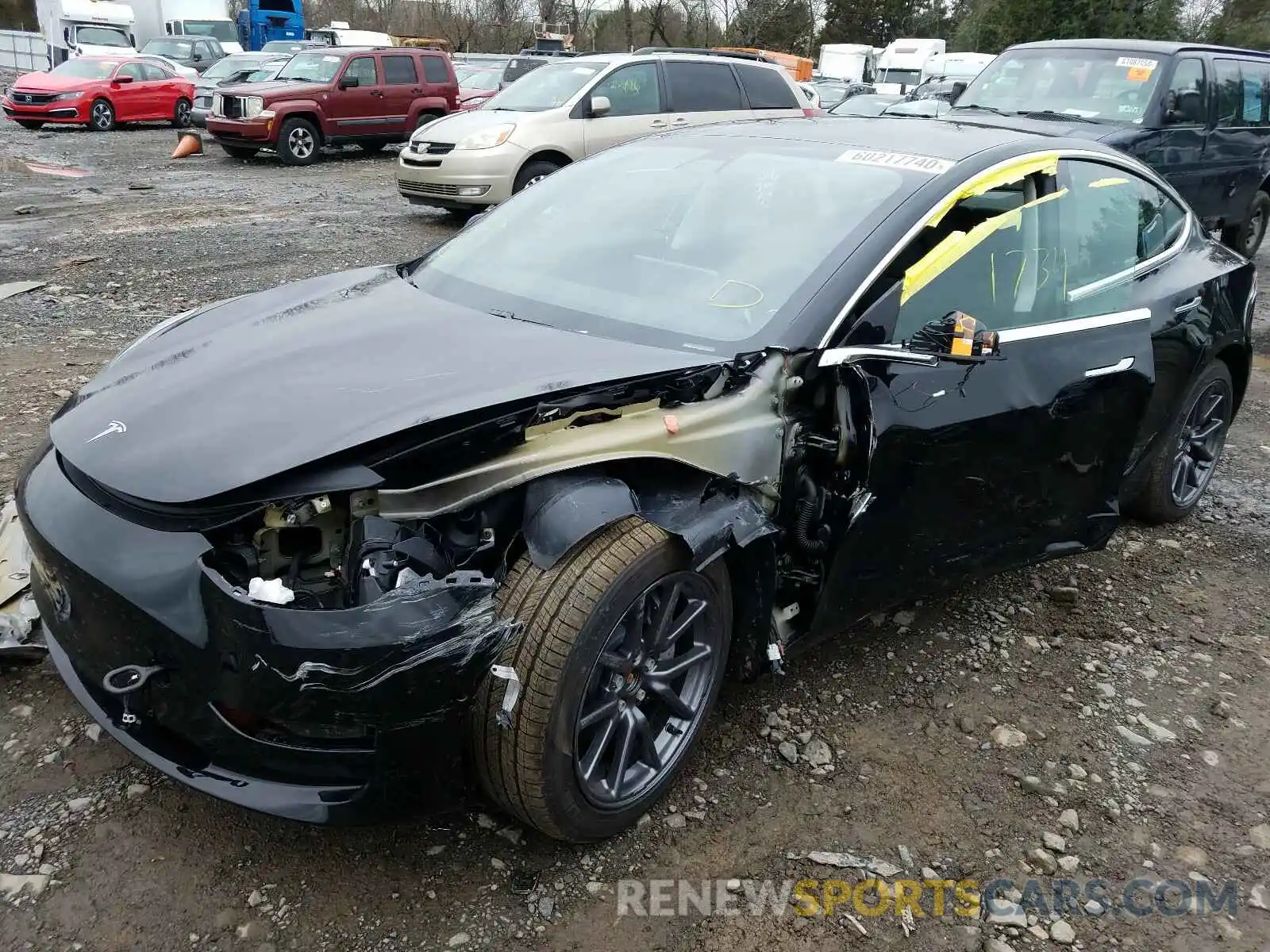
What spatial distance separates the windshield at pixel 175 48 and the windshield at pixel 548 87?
56.8 feet

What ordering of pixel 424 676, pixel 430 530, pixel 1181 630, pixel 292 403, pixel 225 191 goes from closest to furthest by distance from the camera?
pixel 424 676 < pixel 430 530 < pixel 292 403 < pixel 1181 630 < pixel 225 191

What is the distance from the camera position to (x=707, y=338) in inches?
102

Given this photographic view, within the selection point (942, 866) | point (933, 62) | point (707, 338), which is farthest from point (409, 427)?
point (933, 62)

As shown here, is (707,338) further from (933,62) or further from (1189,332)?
(933,62)

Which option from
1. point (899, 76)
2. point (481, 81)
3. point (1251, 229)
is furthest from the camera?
point (899, 76)

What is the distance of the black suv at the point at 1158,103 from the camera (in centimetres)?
733

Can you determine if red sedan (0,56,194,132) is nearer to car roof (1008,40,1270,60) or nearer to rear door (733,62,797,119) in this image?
rear door (733,62,797,119)

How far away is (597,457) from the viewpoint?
217 centimetres

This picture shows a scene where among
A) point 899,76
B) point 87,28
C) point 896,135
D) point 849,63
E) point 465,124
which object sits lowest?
point 896,135

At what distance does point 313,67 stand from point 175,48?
11469 millimetres

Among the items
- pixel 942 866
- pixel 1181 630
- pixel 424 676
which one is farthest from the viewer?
pixel 1181 630

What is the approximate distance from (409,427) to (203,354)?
92cm

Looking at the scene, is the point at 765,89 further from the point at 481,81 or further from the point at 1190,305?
the point at 481,81

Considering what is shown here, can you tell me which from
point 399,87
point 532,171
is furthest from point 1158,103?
point 399,87
